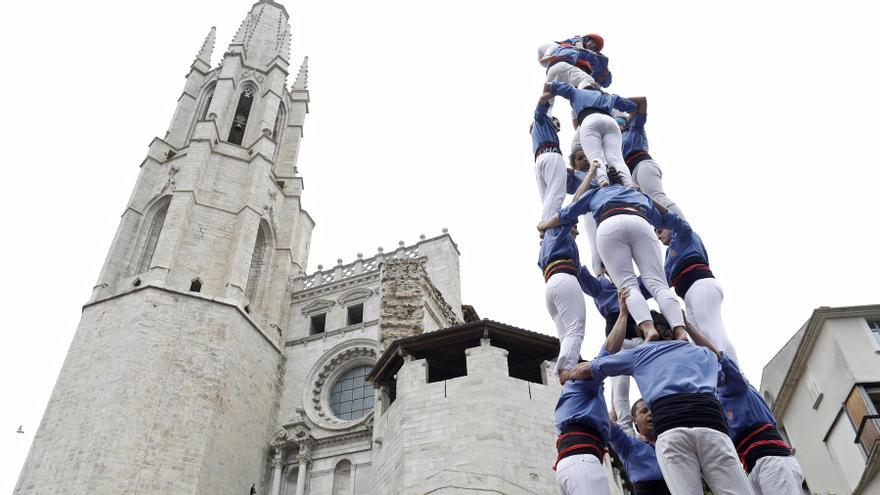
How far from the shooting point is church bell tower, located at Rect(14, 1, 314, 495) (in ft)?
71.6

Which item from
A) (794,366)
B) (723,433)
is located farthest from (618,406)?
(794,366)

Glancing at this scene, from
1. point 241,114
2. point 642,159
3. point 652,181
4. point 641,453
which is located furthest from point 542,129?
point 241,114

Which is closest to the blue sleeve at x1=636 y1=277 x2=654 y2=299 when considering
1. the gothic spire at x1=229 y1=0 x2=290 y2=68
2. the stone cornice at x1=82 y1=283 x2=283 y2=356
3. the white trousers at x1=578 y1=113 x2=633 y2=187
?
the white trousers at x1=578 y1=113 x2=633 y2=187

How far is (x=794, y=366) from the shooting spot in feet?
68.1

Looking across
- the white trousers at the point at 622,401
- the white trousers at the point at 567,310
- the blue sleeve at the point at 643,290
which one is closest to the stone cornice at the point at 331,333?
the white trousers at the point at 567,310

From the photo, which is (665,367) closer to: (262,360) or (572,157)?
(572,157)

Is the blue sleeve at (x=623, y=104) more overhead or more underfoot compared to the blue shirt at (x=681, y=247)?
more overhead

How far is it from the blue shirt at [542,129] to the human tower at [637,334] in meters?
0.02

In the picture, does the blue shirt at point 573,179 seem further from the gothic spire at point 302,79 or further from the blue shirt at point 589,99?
the gothic spire at point 302,79

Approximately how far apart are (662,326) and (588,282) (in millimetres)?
1930

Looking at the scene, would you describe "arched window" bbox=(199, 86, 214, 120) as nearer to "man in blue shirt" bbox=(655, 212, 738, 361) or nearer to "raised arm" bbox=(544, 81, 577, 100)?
"raised arm" bbox=(544, 81, 577, 100)

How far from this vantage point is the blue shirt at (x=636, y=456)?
811 cm

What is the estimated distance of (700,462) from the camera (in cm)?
668

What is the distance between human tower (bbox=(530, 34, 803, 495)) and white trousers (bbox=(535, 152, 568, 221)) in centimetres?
2
